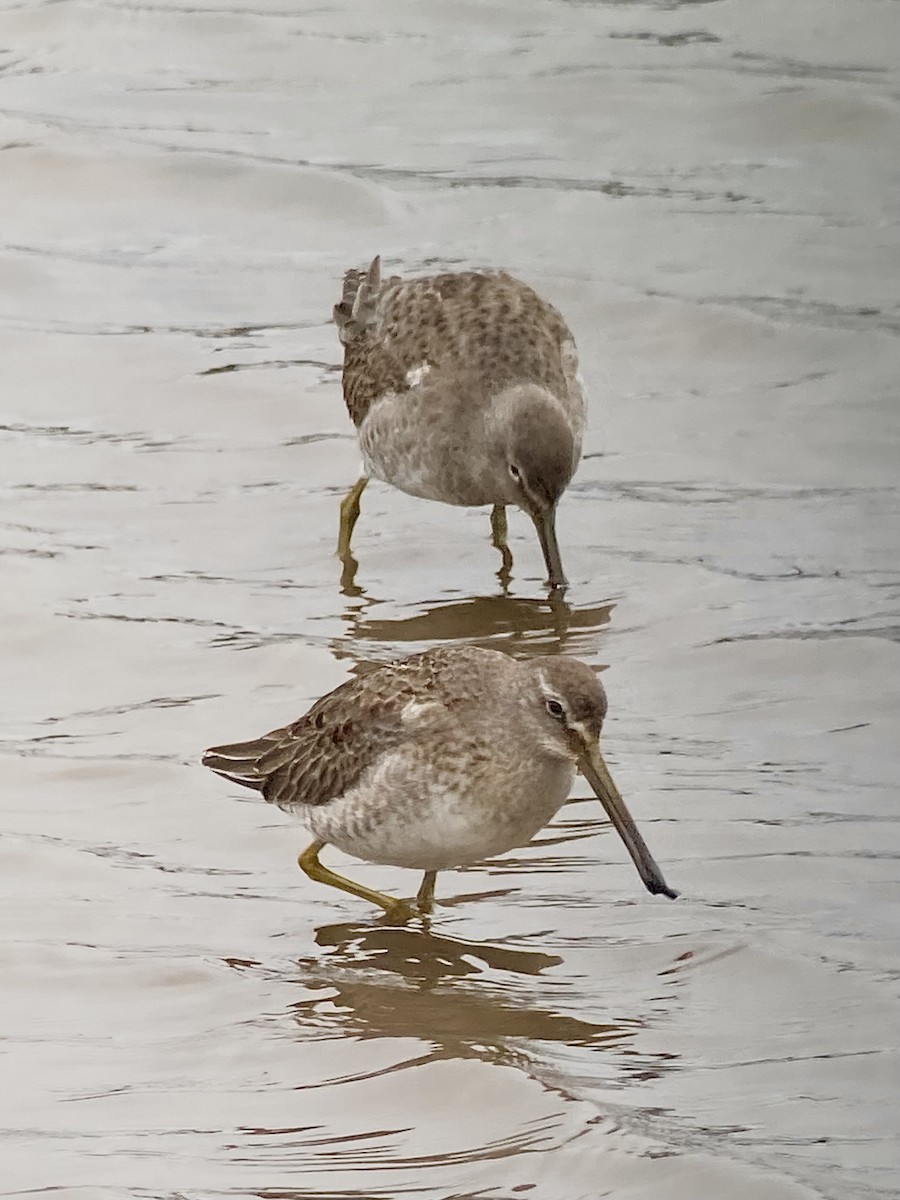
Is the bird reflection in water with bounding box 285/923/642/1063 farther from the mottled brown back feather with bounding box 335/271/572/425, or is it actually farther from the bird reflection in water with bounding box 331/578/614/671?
the mottled brown back feather with bounding box 335/271/572/425

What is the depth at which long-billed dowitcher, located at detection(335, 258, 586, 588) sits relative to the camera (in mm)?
8234

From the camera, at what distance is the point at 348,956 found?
19.3ft

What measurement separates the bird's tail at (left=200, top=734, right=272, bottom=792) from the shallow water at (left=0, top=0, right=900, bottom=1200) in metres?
0.20

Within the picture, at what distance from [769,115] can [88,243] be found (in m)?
3.75

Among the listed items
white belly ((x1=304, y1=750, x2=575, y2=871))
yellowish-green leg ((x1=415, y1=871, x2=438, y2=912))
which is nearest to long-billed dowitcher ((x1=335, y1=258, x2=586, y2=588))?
yellowish-green leg ((x1=415, y1=871, x2=438, y2=912))

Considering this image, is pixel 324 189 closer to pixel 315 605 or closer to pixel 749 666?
pixel 315 605

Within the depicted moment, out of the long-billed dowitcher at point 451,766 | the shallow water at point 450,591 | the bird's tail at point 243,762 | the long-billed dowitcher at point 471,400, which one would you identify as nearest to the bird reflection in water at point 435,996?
the shallow water at point 450,591

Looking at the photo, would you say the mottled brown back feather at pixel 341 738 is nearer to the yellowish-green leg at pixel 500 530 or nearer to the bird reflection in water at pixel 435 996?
the bird reflection in water at pixel 435 996

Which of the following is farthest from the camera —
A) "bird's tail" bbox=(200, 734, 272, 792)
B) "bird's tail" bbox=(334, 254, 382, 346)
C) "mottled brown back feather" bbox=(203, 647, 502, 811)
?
"bird's tail" bbox=(334, 254, 382, 346)

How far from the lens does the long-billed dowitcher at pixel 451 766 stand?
18.9 feet

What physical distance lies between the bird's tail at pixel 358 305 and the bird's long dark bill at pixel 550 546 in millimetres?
1210

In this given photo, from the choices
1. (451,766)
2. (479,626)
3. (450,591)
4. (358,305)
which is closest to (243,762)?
(451,766)

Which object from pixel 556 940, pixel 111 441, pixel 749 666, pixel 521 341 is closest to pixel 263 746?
pixel 556 940

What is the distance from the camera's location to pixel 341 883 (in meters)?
6.13
